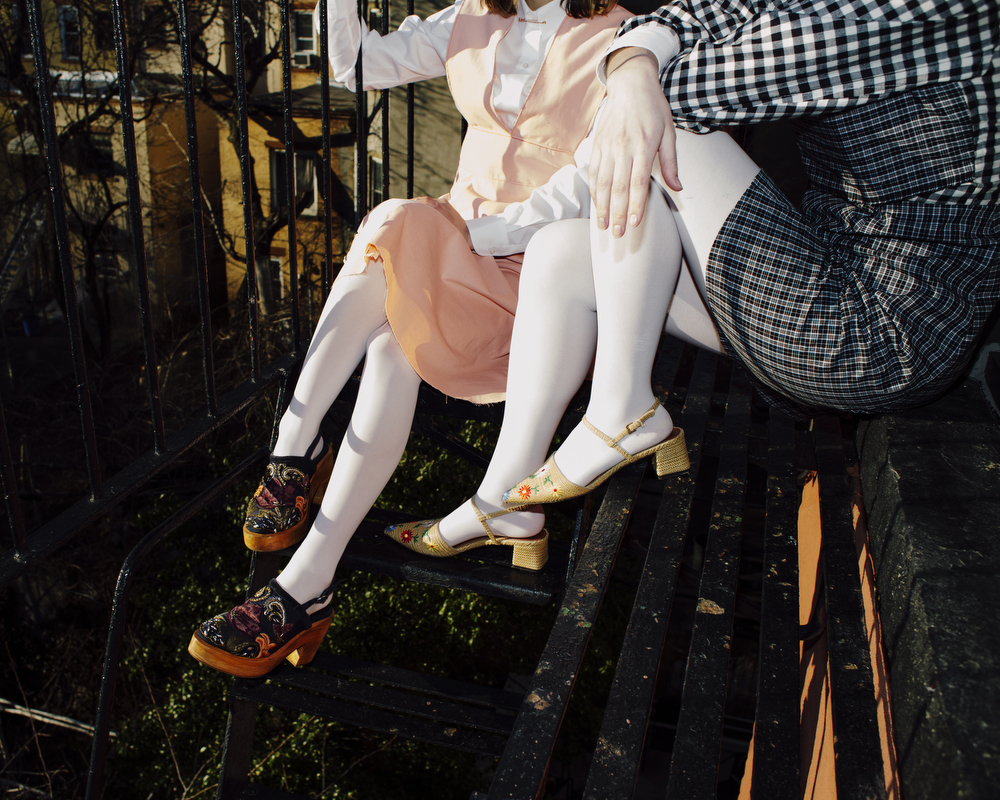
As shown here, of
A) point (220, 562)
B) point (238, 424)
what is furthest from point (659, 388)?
point (238, 424)

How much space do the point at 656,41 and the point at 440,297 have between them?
0.56m

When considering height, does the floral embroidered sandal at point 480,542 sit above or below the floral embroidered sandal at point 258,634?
above

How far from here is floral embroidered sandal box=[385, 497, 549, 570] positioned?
1304mm

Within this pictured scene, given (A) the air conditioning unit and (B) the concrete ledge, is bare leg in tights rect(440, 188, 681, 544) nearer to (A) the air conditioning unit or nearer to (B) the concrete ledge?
(B) the concrete ledge

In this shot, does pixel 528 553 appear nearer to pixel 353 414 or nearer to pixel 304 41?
pixel 353 414

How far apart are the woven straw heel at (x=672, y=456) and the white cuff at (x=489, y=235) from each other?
495mm

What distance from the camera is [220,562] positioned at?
4707 millimetres

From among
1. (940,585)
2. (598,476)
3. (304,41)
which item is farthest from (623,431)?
(304,41)

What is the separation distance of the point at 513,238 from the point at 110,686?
106 centimetres

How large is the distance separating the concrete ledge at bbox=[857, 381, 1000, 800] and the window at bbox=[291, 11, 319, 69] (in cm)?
1345

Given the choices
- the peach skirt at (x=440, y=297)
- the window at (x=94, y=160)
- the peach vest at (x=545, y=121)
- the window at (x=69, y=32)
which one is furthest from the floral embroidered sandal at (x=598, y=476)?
the window at (x=94, y=160)

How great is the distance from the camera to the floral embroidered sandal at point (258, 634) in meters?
1.20

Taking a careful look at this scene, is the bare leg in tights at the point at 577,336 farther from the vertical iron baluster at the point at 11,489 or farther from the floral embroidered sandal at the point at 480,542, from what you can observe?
the vertical iron baluster at the point at 11,489

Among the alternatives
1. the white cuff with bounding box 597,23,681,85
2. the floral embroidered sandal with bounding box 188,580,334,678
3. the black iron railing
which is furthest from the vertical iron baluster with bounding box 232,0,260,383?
the white cuff with bounding box 597,23,681,85
